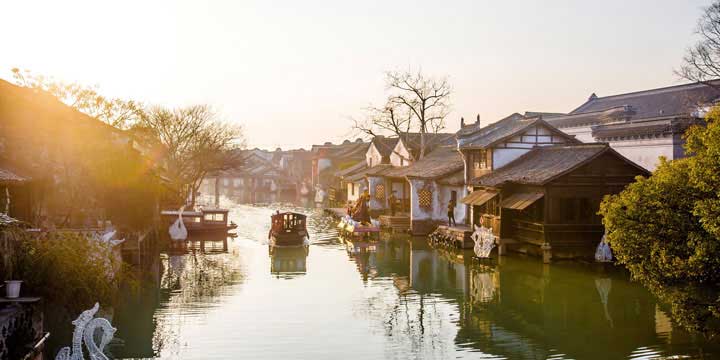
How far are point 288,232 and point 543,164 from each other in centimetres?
1325

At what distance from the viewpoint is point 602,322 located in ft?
62.8

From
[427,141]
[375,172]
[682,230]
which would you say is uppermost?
[427,141]

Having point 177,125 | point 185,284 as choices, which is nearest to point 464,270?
point 185,284

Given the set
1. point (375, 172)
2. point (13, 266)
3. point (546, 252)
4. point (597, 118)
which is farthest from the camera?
point (375, 172)

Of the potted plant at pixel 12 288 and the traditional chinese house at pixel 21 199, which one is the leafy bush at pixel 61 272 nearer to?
the potted plant at pixel 12 288

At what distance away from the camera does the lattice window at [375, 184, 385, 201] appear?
167 ft

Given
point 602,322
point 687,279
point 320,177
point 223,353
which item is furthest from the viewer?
point 320,177

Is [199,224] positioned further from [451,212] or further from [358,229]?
[451,212]

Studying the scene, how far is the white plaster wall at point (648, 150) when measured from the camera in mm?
A: 32938

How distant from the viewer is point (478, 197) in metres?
33.3

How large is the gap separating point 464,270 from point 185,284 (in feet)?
37.4

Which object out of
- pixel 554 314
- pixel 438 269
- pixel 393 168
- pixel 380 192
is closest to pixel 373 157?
pixel 393 168

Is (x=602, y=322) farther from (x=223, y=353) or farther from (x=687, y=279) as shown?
(x=223, y=353)

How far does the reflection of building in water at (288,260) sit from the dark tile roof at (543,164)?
30.9ft
